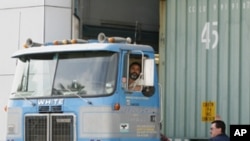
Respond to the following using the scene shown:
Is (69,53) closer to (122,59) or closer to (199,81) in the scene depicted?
(122,59)

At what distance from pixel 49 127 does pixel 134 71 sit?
1.54m

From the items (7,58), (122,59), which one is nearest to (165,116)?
(122,59)

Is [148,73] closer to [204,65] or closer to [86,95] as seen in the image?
[86,95]

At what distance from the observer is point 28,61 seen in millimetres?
10812

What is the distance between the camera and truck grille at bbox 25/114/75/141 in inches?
397

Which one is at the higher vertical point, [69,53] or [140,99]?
[69,53]

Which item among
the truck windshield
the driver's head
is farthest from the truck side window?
the truck windshield

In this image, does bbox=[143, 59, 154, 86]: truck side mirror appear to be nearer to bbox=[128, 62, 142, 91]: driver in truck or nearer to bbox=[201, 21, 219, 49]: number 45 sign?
bbox=[128, 62, 142, 91]: driver in truck

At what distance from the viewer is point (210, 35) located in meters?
12.0

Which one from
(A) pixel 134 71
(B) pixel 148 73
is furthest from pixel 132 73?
(B) pixel 148 73

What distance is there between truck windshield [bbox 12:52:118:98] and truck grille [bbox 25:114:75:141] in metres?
0.35

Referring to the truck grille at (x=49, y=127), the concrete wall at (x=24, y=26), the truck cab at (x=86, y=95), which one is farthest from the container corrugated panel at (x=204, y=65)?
the truck grille at (x=49, y=127)

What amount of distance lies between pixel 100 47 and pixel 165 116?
287 cm

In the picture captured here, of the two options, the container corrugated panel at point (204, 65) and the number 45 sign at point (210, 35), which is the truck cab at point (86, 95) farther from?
the number 45 sign at point (210, 35)
